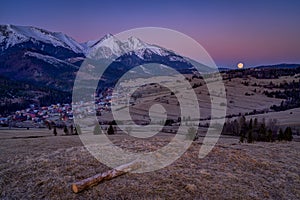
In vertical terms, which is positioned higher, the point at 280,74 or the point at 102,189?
the point at 280,74

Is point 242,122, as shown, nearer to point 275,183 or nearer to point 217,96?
point 275,183

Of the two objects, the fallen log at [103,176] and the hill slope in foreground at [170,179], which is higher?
the fallen log at [103,176]

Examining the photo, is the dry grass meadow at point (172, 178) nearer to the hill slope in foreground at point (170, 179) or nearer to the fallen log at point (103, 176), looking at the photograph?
the hill slope in foreground at point (170, 179)

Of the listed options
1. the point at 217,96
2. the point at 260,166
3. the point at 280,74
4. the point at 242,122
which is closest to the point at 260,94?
the point at 217,96

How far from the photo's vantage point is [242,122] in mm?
73500

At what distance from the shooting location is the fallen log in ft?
34.6

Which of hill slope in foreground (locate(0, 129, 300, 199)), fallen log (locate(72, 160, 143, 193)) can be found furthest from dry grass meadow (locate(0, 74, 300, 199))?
fallen log (locate(72, 160, 143, 193))

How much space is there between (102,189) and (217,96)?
14171 centimetres

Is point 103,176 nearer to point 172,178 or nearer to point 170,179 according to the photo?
point 170,179

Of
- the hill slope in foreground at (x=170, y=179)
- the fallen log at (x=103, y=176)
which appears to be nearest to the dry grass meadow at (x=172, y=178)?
the hill slope in foreground at (x=170, y=179)

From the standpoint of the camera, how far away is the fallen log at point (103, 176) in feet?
34.6

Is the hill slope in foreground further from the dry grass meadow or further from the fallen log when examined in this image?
the fallen log

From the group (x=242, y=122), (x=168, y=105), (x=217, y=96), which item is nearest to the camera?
(x=242, y=122)

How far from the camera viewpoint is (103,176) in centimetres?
1152
